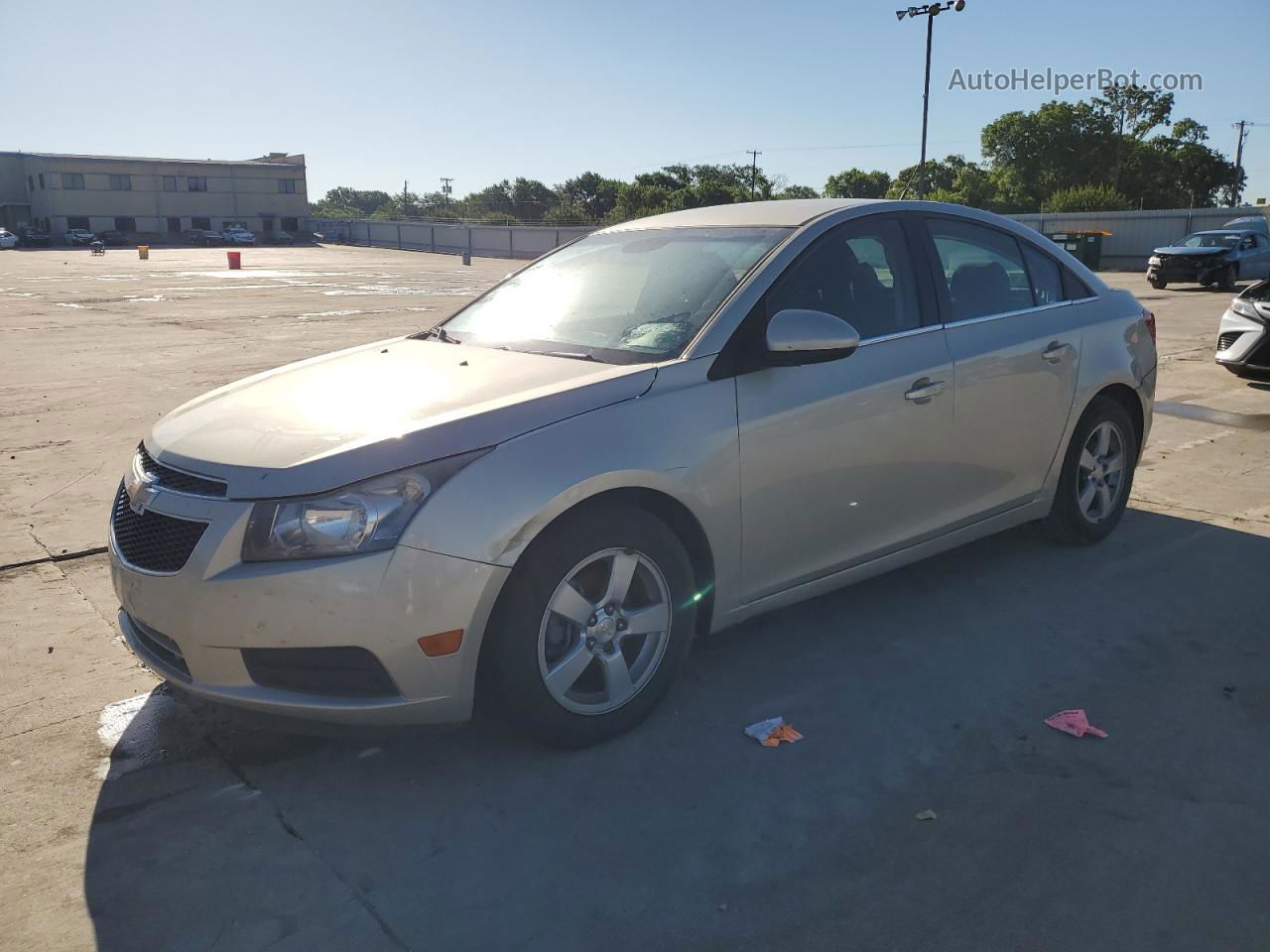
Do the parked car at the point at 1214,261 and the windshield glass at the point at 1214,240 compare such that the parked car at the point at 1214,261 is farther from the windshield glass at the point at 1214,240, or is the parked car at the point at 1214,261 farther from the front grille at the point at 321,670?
the front grille at the point at 321,670

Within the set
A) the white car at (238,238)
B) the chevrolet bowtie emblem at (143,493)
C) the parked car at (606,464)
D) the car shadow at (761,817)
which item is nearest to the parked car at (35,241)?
the white car at (238,238)

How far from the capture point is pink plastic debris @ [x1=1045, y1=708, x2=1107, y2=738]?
3387mm

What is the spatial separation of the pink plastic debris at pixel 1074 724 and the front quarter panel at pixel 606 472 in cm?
117

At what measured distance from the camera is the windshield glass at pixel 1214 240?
81.7 feet

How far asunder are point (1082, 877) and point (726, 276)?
2.24m

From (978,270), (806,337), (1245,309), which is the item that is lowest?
(1245,309)

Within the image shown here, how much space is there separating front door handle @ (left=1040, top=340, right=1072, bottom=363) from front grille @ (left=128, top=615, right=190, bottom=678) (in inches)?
145

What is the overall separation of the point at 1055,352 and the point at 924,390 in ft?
3.33

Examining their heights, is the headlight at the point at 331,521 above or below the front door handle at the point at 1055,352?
below

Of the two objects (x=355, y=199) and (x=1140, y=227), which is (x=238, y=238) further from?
(x=355, y=199)

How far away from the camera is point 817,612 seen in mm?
4473

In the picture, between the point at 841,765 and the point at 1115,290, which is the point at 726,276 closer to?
the point at 841,765

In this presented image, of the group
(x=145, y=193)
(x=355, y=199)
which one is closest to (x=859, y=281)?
(x=145, y=193)

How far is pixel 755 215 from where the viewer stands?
423 centimetres
